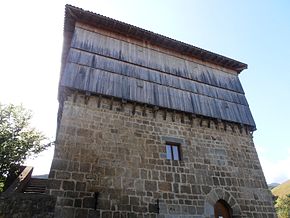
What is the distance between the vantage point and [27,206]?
4.98m

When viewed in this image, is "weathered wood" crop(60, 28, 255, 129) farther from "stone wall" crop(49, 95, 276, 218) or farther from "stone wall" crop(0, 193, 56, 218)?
"stone wall" crop(0, 193, 56, 218)

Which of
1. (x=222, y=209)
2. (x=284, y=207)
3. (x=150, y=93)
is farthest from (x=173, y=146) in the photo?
(x=284, y=207)

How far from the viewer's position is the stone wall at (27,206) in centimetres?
476

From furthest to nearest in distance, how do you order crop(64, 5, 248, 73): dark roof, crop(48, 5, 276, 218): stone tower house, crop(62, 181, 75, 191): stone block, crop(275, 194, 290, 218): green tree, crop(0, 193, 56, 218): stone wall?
crop(275, 194, 290, 218): green tree → crop(64, 5, 248, 73): dark roof → crop(48, 5, 276, 218): stone tower house → crop(62, 181, 75, 191): stone block → crop(0, 193, 56, 218): stone wall

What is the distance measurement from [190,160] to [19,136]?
24.8 feet

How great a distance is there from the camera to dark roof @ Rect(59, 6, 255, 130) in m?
7.93

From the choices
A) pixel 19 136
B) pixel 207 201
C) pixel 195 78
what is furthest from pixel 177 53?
pixel 19 136

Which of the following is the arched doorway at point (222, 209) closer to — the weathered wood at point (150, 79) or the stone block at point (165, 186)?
the stone block at point (165, 186)

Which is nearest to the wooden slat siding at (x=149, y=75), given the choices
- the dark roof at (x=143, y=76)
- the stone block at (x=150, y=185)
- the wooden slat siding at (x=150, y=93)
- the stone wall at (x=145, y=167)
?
the dark roof at (x=143, y=76)

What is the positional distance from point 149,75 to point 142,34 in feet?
7.66

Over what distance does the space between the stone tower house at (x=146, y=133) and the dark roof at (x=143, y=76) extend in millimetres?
48

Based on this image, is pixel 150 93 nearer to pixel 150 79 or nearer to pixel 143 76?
pixel 150 79

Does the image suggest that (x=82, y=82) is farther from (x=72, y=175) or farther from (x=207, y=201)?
(x=207, y=201)

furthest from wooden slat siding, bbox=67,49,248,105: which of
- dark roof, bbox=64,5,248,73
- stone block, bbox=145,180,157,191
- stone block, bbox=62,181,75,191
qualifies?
stone block, bbox=62,181,75,191
